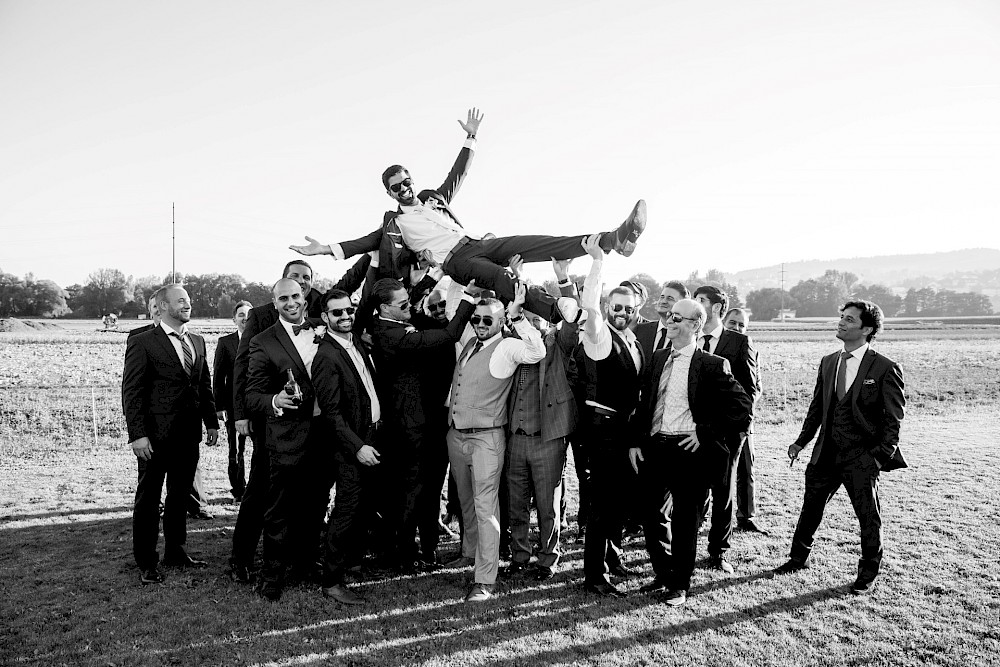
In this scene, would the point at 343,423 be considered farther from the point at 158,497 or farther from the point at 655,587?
the point at 655,587

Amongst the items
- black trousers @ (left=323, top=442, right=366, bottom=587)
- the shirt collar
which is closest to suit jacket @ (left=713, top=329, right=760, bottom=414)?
the shirt collar

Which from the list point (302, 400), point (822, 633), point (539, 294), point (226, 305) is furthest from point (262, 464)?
point (226, 305)

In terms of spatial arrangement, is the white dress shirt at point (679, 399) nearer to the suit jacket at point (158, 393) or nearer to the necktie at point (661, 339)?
the necktie at point (661, 339)

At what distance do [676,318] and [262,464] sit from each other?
4.23 m

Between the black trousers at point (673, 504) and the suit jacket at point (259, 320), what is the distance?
3.41m

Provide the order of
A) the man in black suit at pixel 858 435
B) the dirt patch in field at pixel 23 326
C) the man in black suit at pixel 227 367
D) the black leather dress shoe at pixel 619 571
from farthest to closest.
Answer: the dirt patch in field at pixel 23 326 → the man in black suit at pixel 227 367 → the black leather dress shoe at pixel 619 571 → the man in black suit at pixel 858 435

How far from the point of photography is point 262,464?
6.86 m

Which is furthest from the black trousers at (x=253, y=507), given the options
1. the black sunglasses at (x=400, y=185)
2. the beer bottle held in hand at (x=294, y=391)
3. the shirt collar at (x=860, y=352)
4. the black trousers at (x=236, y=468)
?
the shirt collar at (x=860, y=352)

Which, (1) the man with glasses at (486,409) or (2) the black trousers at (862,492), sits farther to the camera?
(2) the black trousers at (862,492)

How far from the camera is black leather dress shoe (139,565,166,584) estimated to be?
6590mm

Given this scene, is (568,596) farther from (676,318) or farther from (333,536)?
(676,318)

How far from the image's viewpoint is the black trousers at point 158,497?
665 centimetres

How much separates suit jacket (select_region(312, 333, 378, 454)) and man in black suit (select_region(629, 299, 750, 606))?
96.5 inches

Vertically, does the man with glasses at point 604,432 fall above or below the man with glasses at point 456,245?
below
